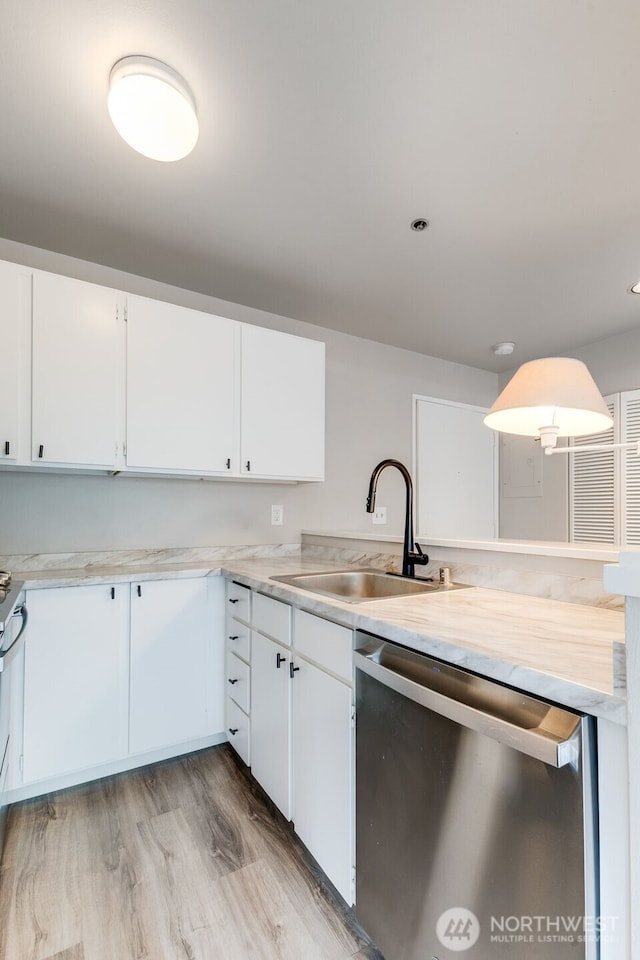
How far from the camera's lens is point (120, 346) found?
1.95 meters

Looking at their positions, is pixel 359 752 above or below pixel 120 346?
below

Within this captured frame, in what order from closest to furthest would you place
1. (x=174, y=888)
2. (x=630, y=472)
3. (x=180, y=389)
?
(x=174, y=888) < (x=180, y=389) < (x=630, y=472)

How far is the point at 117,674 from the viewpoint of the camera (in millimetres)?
1859

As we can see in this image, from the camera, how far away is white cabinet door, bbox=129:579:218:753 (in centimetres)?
191

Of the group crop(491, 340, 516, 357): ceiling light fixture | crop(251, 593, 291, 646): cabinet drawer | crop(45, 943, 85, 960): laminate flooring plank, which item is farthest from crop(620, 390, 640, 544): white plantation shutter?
crop(45, 943, 85, 960): laminate flooring plank

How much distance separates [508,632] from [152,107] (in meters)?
1.66

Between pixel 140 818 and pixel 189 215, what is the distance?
7.80ft

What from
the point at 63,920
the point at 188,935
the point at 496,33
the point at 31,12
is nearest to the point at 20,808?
the point at 63,920

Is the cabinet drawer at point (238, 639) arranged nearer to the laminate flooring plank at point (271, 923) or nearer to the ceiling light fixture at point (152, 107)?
the laminate flooring plank at point (271, 923)

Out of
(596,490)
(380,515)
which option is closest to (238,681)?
(380,515)

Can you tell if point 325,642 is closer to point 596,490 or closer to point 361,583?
point 361,583

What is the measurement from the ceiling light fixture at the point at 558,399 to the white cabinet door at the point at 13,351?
1768 mm

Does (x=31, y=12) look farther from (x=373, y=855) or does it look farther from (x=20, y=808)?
(x=20, y=808)

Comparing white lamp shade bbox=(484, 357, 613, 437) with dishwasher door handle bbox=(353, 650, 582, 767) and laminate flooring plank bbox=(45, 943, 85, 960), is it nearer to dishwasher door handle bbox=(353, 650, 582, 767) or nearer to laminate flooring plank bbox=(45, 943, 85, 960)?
dishwasher door handle bbox=(353, 650, 582, 767)
